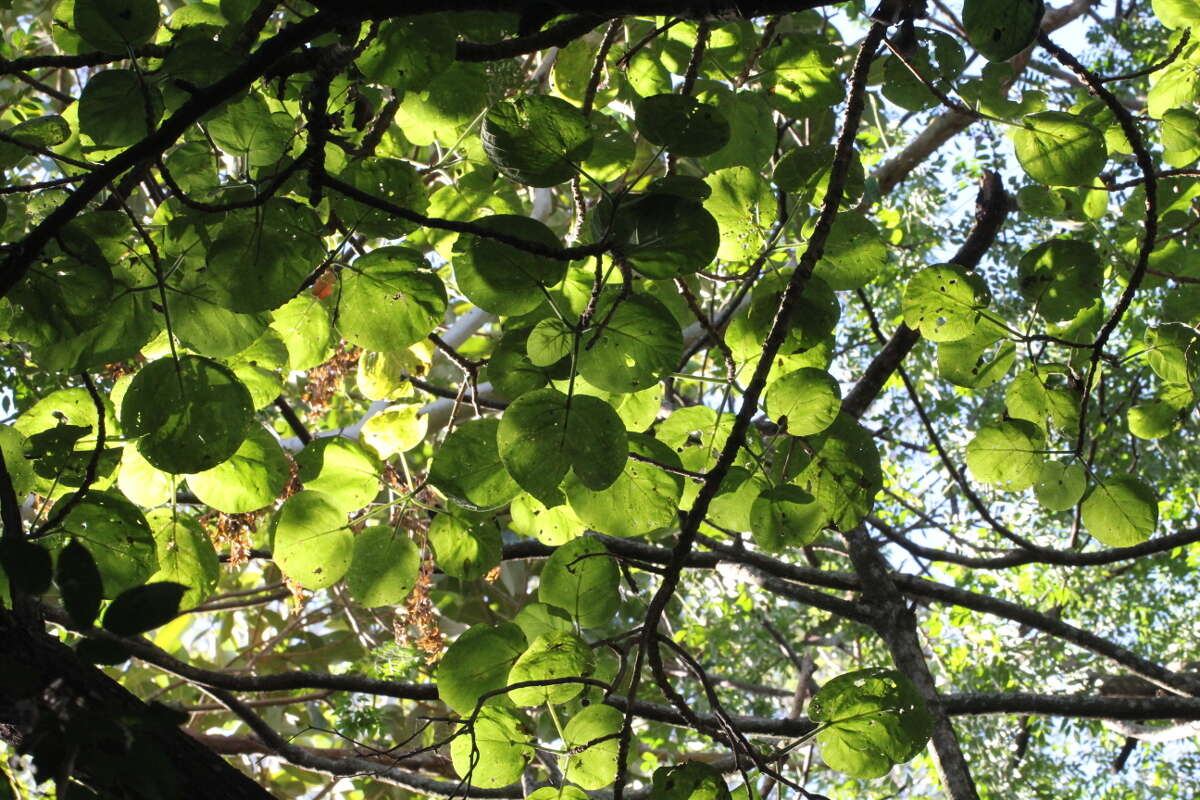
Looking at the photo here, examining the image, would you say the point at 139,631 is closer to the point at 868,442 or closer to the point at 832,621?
the point at 868,442

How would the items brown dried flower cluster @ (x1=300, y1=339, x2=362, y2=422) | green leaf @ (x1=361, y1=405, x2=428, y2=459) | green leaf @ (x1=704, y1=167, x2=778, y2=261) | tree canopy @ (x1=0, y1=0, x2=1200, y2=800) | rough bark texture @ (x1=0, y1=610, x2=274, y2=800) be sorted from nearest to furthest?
rough bark texture @ (x1=0, y1=610, x2=274, y2=800) → tree canopy @ (x1=0, y1=0, x2=1200, y2=800) → green leaf @ (x1=704, y1=167, x2=778, y2=261) → green leaf @ (x1=361, y1=405, x2=428, y2=459) → brown dried flower cluster @ (x1=300, y1=339, x2=362, y2=422)

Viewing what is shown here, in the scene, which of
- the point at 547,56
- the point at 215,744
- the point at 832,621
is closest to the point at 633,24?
the point at 547,56

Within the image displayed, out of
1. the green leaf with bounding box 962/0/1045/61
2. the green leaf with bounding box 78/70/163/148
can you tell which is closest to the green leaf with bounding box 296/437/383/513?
the green leaf with bounding box 78/70/163/148

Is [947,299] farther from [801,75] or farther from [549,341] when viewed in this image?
[549,341]

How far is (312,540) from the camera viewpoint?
2.97ft

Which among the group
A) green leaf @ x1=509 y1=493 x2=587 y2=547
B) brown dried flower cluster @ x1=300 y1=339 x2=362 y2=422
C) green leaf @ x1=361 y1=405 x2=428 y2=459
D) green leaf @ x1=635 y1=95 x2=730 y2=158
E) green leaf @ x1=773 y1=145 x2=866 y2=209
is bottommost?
green leaf @ x1=509 y1=493 x2=587 y2=547

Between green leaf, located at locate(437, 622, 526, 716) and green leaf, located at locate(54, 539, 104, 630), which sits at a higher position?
green leaf, located at locate(437, 622, 526, 716)

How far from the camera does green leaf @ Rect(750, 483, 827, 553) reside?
0.81m

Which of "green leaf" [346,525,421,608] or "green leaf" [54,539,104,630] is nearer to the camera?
"green leaf" [54,539,104,630]

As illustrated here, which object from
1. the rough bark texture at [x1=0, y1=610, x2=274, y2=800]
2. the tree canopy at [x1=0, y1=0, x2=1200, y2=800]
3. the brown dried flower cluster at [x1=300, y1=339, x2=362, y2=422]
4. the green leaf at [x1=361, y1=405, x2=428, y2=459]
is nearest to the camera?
the rough bark texture at [x1=0, y1=610, x2=274, y2=800]

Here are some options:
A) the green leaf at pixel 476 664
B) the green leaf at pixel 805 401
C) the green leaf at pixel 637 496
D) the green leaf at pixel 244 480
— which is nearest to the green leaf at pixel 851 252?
the green leaf at pixel 805 401

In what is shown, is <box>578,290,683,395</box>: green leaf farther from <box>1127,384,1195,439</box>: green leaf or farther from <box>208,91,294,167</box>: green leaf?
<box>1127,384,1195,439</box>: green leaf

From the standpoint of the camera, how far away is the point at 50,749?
484mm

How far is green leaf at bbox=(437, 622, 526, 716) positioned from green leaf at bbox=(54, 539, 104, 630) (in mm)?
331
